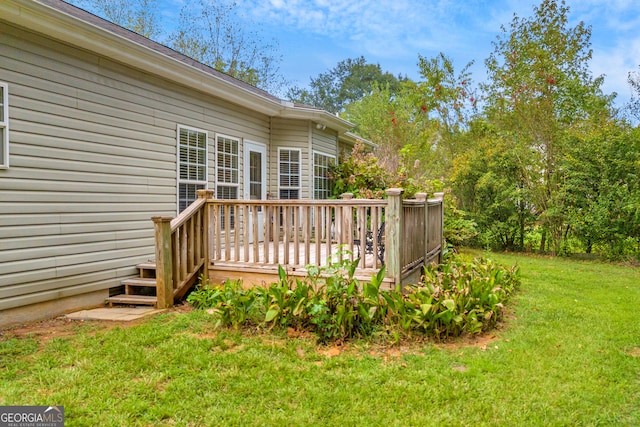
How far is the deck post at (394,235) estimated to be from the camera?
4266 millimetres

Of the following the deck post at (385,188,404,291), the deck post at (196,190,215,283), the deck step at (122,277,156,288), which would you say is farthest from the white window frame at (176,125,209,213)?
the deck post at (385,188,404,291)

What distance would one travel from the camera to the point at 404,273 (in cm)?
455

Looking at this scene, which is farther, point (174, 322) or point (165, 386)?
point (174, 322)

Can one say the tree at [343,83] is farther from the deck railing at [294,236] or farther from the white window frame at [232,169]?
the deck railing at [294,236]

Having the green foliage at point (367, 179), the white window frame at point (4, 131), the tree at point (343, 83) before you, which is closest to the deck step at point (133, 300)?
the white window frame at point (4, 131)

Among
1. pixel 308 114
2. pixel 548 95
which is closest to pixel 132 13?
pixel 308 114

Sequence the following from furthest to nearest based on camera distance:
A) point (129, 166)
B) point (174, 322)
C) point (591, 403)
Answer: point (129, 166), point (174, 322), point (591, 403)

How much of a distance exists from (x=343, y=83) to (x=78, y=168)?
31.8 metres

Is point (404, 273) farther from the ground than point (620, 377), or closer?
farther from the ground

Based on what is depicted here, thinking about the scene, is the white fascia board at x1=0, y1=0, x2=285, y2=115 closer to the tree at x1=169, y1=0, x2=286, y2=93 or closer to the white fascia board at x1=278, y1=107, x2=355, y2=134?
the white fascia board at x1=278, y1=107, x2=355, y2=134

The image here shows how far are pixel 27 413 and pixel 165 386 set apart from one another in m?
0.78

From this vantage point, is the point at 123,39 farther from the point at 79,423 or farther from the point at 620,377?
the point at 620,377

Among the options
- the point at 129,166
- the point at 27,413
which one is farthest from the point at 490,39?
the point at 27,413

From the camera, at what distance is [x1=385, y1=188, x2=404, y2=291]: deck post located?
4.27m
